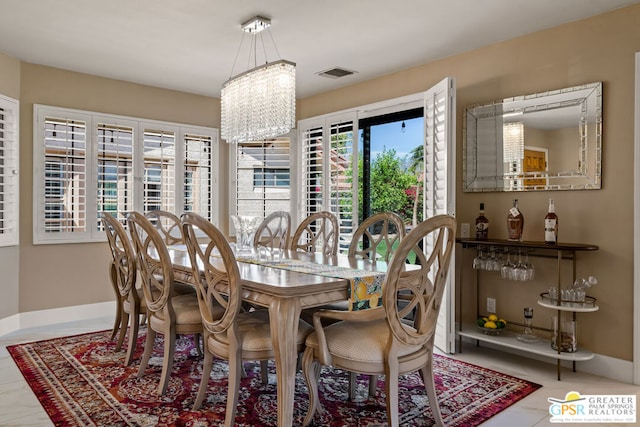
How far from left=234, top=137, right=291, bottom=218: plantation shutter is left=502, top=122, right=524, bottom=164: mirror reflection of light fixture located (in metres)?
2.87

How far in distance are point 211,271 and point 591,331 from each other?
2.69 m

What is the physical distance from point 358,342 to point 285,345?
0.35 m

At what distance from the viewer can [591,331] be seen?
10.4 ft

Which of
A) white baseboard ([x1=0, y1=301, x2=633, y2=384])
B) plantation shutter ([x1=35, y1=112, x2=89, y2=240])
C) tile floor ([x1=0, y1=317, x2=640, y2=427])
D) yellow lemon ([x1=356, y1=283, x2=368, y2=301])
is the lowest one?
tile floor ([x1=0, y1=317, x2=640, y2=427])

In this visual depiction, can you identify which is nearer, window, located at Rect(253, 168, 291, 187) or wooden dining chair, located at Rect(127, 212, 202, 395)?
wooden dining chair, located at Rect(127, 212, 202, 395)

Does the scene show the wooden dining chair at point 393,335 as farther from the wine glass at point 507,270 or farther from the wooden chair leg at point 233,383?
the wine glass at point 507,270

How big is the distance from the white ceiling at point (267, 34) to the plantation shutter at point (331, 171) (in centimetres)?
88

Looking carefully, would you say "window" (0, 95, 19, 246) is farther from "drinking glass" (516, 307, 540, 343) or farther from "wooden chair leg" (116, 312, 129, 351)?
"drinking glass" (516, 307, 540, 343)

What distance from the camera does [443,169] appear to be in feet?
12.0

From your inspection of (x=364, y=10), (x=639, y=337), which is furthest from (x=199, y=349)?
(x=639, y=337)

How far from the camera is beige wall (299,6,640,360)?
3.03 metres

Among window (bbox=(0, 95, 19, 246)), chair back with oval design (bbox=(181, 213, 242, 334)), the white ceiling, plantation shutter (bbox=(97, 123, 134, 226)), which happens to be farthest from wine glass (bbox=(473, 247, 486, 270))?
window (bbox=(0, 95, 19, 246))

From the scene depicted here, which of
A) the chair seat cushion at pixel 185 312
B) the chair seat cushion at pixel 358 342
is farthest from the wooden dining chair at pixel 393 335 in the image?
the chair seat cushion at pixel 185 312

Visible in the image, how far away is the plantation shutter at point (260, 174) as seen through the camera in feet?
18.9
